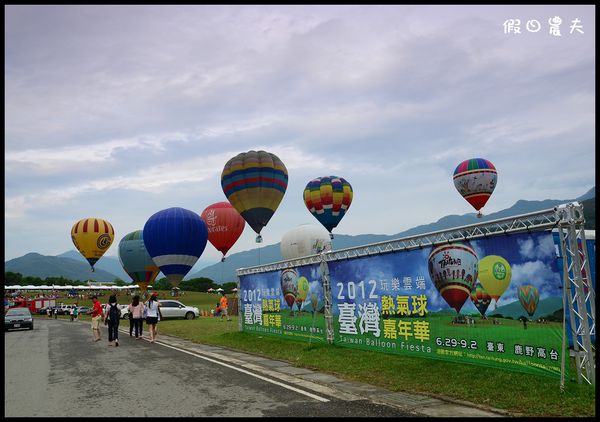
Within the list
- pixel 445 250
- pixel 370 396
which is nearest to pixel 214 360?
pixel 370 396

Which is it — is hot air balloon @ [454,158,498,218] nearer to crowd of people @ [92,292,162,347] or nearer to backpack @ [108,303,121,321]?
crowd of people @ [92,292,162,347]

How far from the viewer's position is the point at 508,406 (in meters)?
7.92

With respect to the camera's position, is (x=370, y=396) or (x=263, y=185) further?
(x=263, y=185)

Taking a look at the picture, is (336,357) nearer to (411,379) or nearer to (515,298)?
(411,379)

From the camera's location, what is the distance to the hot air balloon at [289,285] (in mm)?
17641

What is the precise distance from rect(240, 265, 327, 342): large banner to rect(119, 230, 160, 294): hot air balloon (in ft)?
95.5

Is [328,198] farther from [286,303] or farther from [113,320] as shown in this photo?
[113,320]

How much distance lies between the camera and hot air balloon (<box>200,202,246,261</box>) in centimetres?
4634

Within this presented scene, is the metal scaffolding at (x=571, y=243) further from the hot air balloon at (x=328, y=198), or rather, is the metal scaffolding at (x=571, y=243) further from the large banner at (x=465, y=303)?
the hot air balloon at (x=328, y=198)

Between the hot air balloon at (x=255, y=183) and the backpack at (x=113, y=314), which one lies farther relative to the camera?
the hot air balloon at (x=255, y=183)

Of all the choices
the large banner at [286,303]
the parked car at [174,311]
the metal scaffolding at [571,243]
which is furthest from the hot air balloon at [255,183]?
the metal scaffolding at [571,243]

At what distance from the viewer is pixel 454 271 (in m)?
11.2

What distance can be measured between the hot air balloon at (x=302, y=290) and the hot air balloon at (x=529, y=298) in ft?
27.6

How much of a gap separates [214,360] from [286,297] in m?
4.92
